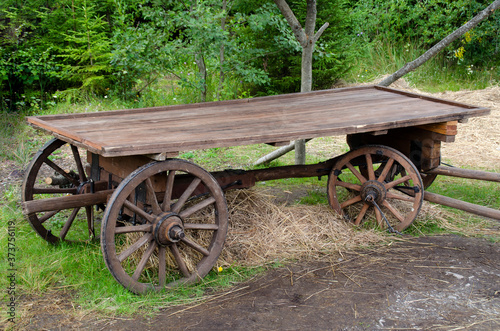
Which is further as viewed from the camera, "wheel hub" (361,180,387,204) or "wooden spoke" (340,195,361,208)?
"wooden spoke" (340,195,361,208)

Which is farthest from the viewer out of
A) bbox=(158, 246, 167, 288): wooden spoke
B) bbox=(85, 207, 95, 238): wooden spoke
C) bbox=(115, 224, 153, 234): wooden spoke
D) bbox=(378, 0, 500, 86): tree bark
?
bbox=(378, 0, 500, 86): tree bark

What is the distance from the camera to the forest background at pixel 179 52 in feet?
23.0

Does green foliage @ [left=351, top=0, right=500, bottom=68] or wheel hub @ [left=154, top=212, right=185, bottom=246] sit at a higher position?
green foliage @ [left=351, top=0, right=500, bottom=68]

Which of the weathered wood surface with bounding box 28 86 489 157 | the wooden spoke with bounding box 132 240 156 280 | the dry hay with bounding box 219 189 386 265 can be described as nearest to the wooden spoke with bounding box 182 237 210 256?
the wooden spoke with bounding box 132 240 156 280

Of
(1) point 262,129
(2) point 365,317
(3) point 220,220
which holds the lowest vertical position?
(2) point 365,317

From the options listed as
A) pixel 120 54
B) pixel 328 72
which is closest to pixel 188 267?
pixel 120 54

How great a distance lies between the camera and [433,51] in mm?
5594

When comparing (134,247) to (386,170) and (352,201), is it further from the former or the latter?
(386,170)

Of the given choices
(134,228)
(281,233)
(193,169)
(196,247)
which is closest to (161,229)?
(134,228)

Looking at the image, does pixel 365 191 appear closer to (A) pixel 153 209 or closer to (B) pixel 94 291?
(A) pixel 153 209

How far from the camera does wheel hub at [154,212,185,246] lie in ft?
11.0

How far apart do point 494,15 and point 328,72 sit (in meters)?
3.72

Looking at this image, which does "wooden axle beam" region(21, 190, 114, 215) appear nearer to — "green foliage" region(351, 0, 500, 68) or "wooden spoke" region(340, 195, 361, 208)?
"wooden spoke" region(340, 195, 361, 208)

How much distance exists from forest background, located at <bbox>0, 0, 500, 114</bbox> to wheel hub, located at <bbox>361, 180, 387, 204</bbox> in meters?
2.59
